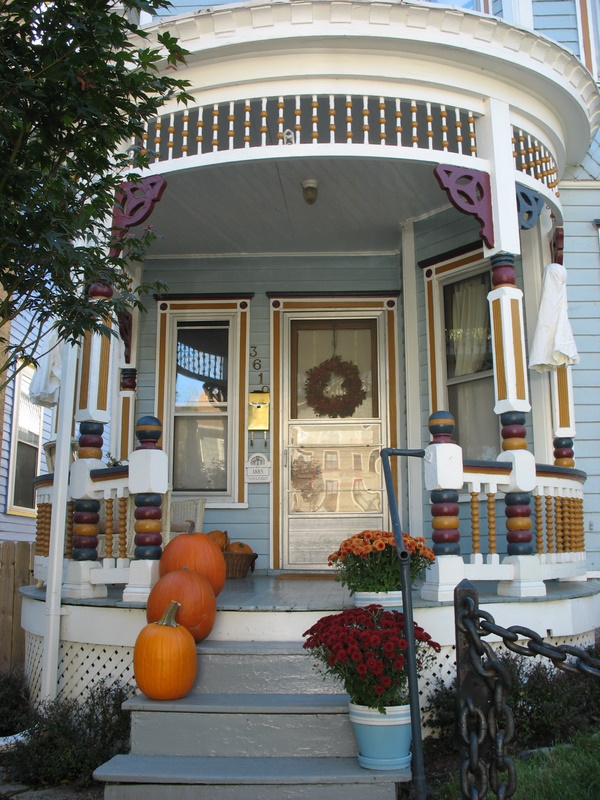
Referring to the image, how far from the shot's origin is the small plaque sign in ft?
23.6

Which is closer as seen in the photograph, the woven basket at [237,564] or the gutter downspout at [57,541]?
the gutter downspout at [57,541]

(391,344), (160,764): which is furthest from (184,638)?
(391,344)

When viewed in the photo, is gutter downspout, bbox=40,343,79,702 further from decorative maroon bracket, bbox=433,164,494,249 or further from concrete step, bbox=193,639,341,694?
decorative maroon bracket, bbox=433,164,494,249

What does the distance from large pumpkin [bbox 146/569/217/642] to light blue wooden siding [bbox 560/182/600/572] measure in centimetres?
346

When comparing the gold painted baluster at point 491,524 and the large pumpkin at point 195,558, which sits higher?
the gold painted baluster at point 491,524

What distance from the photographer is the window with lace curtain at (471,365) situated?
6.63m

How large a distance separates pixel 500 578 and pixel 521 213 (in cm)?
252

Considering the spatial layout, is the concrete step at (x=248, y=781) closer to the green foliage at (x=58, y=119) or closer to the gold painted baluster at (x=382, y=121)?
the green foliage at (x=58, y=119)

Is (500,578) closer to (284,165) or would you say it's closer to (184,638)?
(184,638)

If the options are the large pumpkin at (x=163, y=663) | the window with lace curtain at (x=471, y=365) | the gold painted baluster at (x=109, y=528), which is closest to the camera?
the large pumpkin at (x=163, y=663)

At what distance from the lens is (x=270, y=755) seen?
358cm

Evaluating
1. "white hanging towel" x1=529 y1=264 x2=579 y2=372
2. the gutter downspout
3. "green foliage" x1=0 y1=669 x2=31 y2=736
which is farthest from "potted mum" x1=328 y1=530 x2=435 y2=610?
"white hanging towel" x1=529 y1=264 x2=579 y2=372

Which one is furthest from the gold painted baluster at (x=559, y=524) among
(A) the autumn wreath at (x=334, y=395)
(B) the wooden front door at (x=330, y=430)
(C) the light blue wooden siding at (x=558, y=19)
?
(C) the light blue wooden siding at (x=558, y=19)

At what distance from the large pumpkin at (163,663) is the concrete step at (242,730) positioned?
0.31 ft
